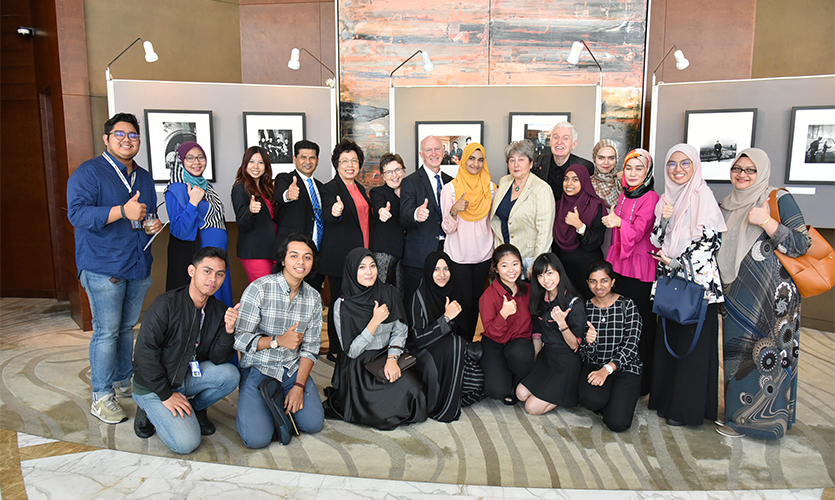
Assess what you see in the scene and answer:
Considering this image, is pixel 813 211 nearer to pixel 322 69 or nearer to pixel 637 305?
pixel 637 305

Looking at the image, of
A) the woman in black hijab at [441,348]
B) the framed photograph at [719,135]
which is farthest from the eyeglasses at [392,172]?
the framed photograph at [719,135]

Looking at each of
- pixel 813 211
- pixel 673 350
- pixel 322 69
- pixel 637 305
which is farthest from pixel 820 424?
pixel 322 69

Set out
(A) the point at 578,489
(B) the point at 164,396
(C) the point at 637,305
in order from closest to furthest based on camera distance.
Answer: (A) the point at 578,489, (B) the point at 164,396, (C) the point at 637,305

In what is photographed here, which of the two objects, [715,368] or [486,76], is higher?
[486,76]

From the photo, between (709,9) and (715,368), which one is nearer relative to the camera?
(715,368)

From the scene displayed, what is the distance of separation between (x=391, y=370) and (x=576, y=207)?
1.85 meters

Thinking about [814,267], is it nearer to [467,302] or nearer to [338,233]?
[467,302]

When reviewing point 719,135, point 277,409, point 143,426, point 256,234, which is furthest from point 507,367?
point 719,135

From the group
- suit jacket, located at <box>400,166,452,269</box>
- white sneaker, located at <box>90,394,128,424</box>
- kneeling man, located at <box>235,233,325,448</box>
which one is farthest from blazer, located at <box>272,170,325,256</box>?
white sneaker, located at <box>90,394,128,424</box>

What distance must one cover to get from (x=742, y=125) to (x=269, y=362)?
16.8 feet

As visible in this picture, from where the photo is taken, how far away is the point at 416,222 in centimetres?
431

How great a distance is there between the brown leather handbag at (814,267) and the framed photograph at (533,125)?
2.97 m

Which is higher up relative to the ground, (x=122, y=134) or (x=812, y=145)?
(x=812, y=145)

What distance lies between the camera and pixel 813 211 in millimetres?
5203
